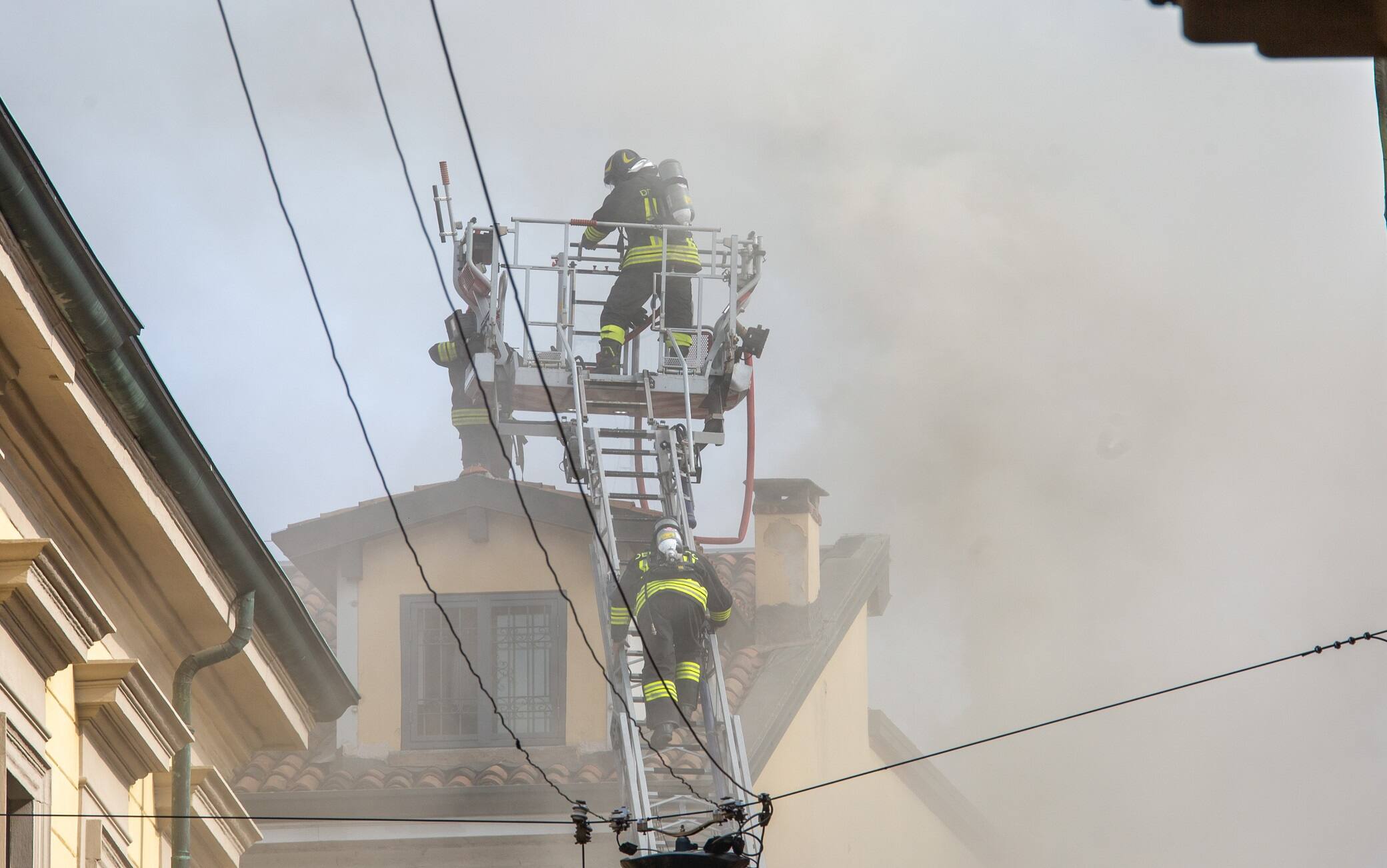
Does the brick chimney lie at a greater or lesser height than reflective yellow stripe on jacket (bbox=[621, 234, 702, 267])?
lesser

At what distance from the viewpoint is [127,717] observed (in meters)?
7.08

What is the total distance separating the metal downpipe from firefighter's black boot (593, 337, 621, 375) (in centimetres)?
525

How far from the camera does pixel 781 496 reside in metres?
15.0

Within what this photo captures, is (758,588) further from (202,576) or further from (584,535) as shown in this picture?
(202,576)

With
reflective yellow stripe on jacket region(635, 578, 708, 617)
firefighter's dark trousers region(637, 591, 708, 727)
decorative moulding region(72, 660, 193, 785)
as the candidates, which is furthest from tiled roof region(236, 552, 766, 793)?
decorative moulding region(72, 660, 193, 785)

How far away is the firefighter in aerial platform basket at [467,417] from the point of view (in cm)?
1424

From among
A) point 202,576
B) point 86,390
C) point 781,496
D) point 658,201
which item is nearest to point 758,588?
point 781,496

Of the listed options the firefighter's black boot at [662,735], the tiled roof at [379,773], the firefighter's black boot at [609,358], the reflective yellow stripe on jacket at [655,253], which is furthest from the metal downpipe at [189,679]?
the reflective yellow stripe on jacket at [655,253]

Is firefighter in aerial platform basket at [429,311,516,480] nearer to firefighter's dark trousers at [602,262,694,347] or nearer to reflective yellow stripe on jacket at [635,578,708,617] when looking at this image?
firefighter's dark trousers at [602,262,694,347]

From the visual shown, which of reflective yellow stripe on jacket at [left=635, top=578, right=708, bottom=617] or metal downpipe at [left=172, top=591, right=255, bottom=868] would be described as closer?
metal downpipe at [left=172, top=591, right=255, bottom=868]

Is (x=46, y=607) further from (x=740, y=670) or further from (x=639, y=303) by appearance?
(x=740, y=670)

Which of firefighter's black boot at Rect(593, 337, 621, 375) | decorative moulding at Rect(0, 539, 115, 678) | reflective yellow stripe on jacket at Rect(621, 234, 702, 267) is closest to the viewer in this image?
decorative moulding at Rect(0, 539, 115, 678)

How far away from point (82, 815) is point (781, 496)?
8873 mm

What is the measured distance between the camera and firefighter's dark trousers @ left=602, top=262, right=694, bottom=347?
13086 millimetres
